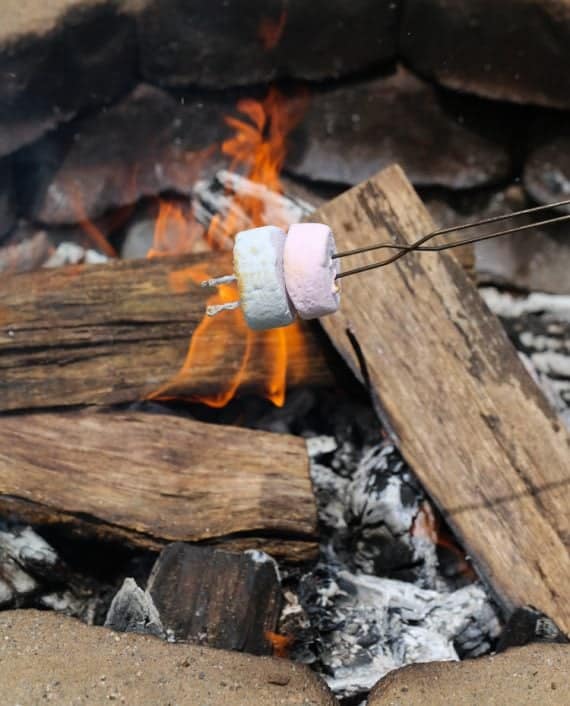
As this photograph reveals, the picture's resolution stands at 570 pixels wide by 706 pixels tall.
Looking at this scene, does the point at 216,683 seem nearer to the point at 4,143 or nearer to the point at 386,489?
the point at 386,489

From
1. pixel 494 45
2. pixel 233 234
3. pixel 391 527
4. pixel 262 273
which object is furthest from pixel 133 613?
pixel 494 45

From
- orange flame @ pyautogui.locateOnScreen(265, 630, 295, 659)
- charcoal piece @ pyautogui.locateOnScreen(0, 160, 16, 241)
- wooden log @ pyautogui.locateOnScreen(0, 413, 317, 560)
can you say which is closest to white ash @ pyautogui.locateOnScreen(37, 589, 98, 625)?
wooden log @ pyautogui.locateOnScreen(0, 413, 317, 560)

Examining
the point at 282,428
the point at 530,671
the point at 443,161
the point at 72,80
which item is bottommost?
the point at 282,428

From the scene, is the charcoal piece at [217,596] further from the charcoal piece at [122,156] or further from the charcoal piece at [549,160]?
the charcoal piece at [549,160]

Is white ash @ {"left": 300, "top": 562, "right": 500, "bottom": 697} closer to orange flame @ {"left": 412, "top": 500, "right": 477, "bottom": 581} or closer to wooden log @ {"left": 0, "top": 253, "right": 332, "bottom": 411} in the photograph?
orange flame @ {"left": 412, "top": 500, "right": 477, "bottom": 581}

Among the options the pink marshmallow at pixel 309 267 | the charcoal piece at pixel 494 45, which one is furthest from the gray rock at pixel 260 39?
the pink marshmallow at pixel 309 267

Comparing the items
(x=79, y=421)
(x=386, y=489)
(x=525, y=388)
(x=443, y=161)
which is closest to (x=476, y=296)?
(x=525, y=388)
